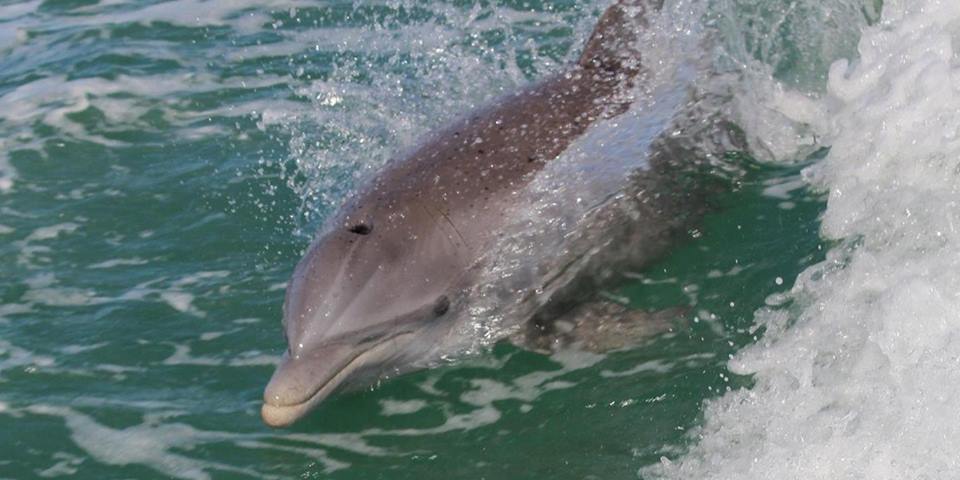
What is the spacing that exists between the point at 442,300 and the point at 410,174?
0.84 meters

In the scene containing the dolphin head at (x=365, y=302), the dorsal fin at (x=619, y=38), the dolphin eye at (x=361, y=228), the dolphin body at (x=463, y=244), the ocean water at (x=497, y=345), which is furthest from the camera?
the dorsal fin at (x=619, y=38)

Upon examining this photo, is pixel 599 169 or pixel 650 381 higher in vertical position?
pixel 599 169

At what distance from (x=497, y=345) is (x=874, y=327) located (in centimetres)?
218

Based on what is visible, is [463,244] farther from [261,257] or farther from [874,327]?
[874,327]

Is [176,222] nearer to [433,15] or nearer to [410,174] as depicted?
[410,174]

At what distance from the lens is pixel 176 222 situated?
9.38m

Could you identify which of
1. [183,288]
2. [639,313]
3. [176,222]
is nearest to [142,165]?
[176,222]

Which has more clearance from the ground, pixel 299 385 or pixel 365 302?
pixel 365 302

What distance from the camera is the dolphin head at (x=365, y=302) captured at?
6.72 m

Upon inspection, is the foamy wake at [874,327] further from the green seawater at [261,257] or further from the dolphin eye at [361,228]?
the dolphin eye at [361,228]

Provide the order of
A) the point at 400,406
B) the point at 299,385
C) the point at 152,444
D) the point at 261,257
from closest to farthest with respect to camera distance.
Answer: the point at 299,385
the point at 152,444
the point at 400,406
the point at 261,257

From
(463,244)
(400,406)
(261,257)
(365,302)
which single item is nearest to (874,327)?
(463,244)

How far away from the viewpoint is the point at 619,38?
9.05 meters

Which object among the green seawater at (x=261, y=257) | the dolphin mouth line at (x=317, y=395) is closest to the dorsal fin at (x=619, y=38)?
the green seawater at (x=261, y=257)
